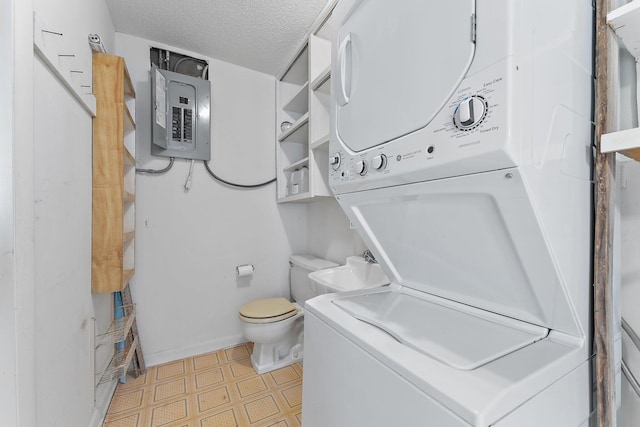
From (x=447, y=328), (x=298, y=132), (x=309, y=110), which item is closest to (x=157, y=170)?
(x=298, y=132)

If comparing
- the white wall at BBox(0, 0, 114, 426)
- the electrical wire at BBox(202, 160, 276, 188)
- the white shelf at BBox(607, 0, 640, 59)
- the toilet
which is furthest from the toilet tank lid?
the white shelf at BBox(607, 0, 640, 59)

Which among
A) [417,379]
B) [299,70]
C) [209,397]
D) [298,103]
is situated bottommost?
[209,397]

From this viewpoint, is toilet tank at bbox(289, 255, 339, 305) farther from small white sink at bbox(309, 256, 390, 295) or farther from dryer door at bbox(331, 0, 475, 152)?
dryer door at bbox(331, 0, 475, 152)

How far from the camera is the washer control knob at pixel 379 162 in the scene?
0.72 m

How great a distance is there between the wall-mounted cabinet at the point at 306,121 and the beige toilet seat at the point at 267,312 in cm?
85

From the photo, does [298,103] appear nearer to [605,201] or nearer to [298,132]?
[298,132]

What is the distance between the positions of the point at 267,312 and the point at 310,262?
0.52 metres

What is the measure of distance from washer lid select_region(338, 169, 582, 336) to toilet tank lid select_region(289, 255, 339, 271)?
1122 mm

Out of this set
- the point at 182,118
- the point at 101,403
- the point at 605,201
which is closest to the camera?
the point at 605,201

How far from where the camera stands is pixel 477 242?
674 millimetres

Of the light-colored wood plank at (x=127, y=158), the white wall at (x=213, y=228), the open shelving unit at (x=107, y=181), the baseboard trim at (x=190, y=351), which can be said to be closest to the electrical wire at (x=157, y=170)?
the white wall at (x=213, y=228)

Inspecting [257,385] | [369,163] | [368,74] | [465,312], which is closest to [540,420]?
[465,312]

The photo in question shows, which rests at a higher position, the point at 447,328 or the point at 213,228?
the point at 213,228

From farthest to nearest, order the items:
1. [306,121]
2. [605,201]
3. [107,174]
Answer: [306,121], [107,174], [605,201]
